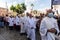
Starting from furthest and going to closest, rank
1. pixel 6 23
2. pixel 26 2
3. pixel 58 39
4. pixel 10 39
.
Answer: pixel 26 2, pixel 6 23, pixel 10 39, pixel 58 39

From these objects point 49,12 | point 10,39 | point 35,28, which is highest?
point 49,12

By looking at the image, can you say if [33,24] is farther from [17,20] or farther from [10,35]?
[17,20]

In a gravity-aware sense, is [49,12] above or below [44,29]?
above

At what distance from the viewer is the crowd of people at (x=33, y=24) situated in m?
3.18

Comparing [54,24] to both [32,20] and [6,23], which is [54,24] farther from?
[6,23]

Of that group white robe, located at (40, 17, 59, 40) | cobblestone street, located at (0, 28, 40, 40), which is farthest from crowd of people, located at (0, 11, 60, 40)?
cobblestone street, located at (0, 28, 40, 40)

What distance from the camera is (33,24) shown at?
5.04m

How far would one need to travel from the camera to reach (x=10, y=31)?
661 centimetres

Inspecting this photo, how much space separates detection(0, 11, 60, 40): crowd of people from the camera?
3.18m

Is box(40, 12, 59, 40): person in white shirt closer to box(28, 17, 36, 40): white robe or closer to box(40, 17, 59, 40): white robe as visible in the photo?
box(40, 17, 59, 40): white robe

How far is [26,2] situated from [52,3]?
7.53 feet

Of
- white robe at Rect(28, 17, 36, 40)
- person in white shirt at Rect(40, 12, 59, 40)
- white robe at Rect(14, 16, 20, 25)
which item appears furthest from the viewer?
white robe at Rect(14, 16, 20, 25)

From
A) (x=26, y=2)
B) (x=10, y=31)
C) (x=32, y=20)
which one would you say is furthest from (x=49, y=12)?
(x=26, y=2)

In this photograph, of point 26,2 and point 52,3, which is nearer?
point 52,3
